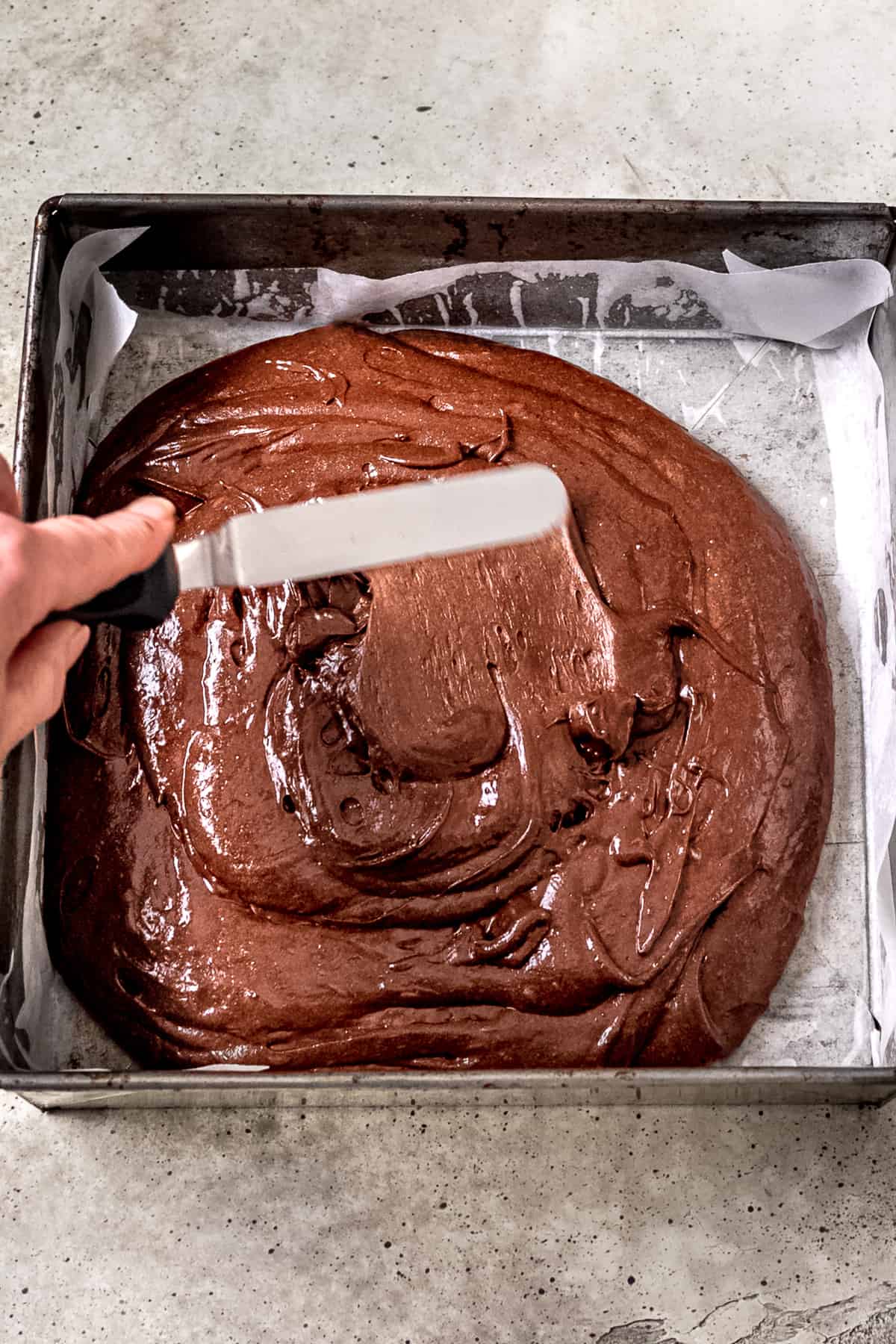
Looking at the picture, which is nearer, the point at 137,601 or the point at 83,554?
the point at 83,554

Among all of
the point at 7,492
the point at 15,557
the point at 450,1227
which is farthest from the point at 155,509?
the point at 450,1227

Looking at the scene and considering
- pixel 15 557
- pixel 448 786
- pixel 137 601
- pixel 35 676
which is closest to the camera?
pixel 15 557

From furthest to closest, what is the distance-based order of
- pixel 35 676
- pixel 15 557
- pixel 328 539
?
pixel 328 539 → pixel 35 676 → pixel 15 557

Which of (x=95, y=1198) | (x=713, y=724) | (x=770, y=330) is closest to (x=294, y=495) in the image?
(x=713, y=724)

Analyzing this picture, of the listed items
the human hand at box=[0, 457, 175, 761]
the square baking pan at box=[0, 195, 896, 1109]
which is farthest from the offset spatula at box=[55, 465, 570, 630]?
the square baking pan at box=[0, 195, 896, 1109]

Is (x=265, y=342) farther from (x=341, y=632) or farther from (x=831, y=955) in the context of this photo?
(x=831, y=955)

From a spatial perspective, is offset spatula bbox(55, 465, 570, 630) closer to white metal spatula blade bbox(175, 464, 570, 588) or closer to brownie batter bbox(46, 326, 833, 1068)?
white metal spatula blade bbox(175, 464, 570, 588)

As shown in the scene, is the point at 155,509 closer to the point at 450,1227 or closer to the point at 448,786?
the point at 448,786

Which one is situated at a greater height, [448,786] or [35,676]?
[35,676]
